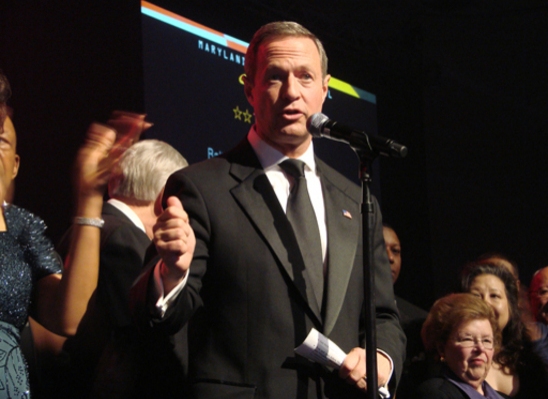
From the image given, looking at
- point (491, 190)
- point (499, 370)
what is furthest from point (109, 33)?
point (491, 190)

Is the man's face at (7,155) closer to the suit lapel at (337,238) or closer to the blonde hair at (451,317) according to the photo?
the suit lapel at (337,238)

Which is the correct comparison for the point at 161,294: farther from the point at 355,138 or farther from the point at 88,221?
the point at 88,221

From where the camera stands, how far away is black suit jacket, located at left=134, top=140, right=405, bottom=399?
1.86 metres

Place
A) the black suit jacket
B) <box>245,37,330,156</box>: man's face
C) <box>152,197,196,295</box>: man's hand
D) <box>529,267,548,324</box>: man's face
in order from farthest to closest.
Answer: <box>529,267,548,324</box>: man's face → <box>245,37,330,156</box>: man's face → the black suit jacket → <box>152,197,196,295</box>: man's hand

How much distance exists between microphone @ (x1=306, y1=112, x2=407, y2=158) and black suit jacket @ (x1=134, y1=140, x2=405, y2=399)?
0.21m

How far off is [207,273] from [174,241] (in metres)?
0.33

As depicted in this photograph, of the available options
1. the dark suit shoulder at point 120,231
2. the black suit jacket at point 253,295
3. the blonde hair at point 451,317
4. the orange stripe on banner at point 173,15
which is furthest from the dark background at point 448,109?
the black suit jacket at point 253,295

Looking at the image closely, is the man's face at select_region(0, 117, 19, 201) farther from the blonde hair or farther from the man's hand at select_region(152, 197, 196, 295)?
the blonde hair

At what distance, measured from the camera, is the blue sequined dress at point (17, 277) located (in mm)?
2201

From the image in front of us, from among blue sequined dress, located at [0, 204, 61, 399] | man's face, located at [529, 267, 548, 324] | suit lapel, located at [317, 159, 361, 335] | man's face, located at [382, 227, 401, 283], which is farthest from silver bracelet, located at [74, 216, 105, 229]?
man's face, located at [529, 267, 548, 324]

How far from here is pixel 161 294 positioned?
1.72 metres

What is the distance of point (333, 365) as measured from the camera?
6.13 ft

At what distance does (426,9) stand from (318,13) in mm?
977

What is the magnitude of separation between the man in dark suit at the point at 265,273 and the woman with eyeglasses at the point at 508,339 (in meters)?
1.64
